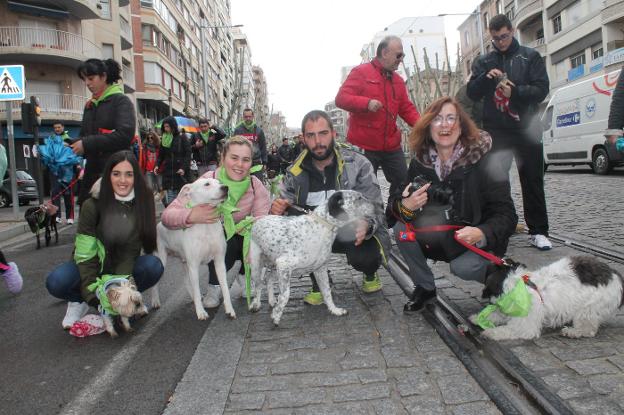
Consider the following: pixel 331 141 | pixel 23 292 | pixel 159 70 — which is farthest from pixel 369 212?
pixel 159 70

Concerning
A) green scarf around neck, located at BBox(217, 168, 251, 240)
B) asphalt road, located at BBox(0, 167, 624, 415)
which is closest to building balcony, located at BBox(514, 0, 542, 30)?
asphalt road, located at BBox(0, 167, 624, 415)

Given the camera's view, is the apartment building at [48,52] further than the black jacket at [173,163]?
Yes

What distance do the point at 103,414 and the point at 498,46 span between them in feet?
17.2

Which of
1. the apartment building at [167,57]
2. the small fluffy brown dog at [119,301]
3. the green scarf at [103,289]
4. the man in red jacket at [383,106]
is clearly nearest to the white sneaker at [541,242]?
the man in red jacket at [383,106]

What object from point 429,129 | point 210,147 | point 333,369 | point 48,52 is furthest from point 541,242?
point 48,52

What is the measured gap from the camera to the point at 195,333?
3766 millimetres

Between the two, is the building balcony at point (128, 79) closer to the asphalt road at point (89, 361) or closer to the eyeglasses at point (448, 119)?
the asphalt road at point (89, 361)

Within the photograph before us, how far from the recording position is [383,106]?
220 inches

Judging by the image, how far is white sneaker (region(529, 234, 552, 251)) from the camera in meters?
5.40

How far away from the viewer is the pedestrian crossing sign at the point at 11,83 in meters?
10.6

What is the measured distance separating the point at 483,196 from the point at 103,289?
Answer: 2.92 meters

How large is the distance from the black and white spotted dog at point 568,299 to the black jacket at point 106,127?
11.3ft

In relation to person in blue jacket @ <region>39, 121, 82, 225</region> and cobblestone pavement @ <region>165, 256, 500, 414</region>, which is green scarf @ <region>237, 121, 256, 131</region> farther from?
cobblestone pavement @ <region>165, 256, 500, 414</region>

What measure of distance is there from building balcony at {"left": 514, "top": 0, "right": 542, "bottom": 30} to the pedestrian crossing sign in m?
38.3
